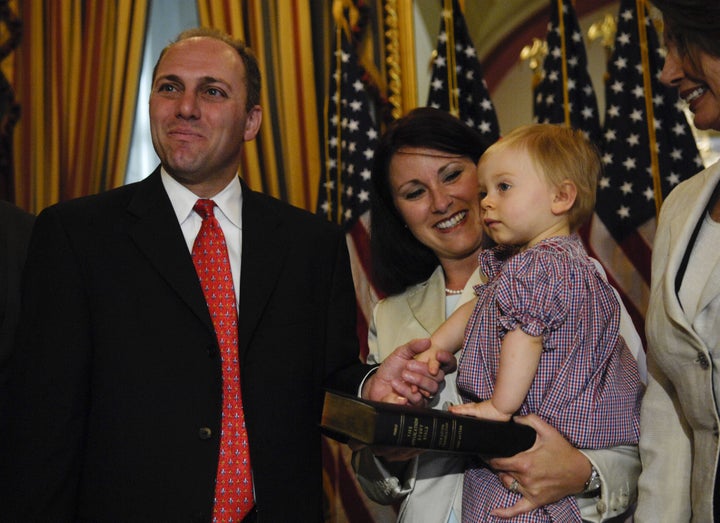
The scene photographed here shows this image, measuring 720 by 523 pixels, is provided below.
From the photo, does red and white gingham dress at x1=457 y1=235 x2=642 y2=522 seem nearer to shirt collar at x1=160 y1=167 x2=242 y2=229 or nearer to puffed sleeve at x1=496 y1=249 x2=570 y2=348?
puffed sleeve at x1=496 y1=249 x2=570 y2=348

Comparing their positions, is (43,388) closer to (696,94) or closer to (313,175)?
(696,94)

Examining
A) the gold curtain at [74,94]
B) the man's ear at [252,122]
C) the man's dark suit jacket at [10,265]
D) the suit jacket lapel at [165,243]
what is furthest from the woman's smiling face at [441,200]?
the gold curtain at [74,94]

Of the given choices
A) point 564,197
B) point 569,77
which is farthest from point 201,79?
point 569,77

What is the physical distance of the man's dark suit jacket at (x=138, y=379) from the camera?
2.31 meters

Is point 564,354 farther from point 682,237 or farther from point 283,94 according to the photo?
point 283,94

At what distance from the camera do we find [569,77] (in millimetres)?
4641

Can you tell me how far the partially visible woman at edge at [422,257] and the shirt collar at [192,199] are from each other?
0.59m

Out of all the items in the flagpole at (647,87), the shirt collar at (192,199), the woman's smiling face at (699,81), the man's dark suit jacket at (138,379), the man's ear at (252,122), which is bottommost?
the man's dark suit jacket at (138,379)

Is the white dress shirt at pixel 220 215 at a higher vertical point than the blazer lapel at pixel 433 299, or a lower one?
higher

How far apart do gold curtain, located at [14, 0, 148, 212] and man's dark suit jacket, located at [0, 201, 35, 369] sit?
2.11 metres

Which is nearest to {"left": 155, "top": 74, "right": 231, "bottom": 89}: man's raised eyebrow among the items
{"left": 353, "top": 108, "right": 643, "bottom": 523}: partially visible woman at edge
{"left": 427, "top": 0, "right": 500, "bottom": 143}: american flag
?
{"left": 353, "top": 108, "right": 643, "bottom": 523}: partially visible woman at edge

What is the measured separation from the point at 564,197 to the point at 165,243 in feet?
3.62

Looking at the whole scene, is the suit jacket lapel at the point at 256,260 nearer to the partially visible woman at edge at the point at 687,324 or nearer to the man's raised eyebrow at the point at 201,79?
the man's raised eyebrow at the point at 201,79

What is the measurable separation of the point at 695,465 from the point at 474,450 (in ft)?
1.66
